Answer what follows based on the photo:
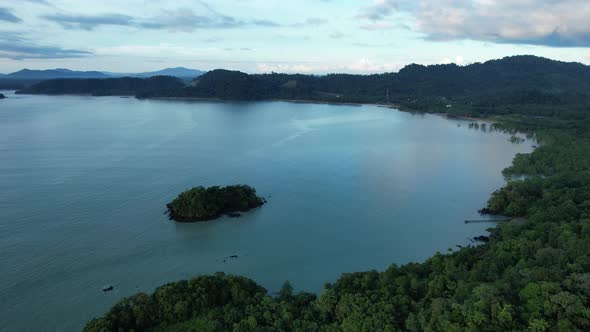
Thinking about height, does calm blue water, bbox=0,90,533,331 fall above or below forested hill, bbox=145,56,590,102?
below

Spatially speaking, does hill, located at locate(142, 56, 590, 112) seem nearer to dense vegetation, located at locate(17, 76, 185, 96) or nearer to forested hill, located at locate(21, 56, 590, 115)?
forested hill, located at locate(21, 56, 590, 115)

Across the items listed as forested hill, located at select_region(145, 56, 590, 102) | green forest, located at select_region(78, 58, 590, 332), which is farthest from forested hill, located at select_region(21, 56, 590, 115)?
green forest, located at select_region(78, 58, 590, 332)

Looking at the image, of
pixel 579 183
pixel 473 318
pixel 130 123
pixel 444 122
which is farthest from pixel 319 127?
pixel 473 318

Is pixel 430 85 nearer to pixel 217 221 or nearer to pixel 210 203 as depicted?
pixel 210 203

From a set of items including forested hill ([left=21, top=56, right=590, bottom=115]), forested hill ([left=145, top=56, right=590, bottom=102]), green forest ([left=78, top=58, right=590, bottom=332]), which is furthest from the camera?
forested hill ([left=145, top=56, right=590, bottom=102])

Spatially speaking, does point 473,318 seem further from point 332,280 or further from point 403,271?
point 332,280

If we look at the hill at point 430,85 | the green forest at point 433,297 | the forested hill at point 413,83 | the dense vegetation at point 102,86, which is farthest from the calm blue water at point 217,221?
the dense vegetation at point 102,86

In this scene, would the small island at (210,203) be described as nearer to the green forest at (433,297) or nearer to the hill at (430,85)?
the green forest at (433,297)
